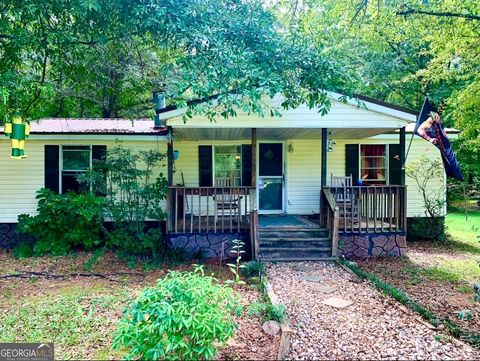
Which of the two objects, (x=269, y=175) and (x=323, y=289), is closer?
(x=323, y=289)

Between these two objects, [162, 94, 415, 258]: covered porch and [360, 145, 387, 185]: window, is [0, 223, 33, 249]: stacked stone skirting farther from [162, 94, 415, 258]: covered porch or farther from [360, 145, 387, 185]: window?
[360, 145, 387, 185]: window

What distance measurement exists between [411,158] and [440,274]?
453 centimetres

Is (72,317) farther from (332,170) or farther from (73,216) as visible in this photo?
(332,170)

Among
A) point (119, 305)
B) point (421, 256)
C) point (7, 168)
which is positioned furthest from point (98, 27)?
point (421, 256)

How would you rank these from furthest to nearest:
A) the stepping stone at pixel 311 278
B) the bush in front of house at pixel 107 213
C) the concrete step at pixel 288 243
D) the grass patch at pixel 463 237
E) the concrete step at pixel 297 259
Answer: the grass patch at pixel 463 237 < the bush in front of house at pixel 107 213 < the concrete step at pixel 288 243 < the concrete step at pixel 297 259 < the stepping stone at pixel 311 278

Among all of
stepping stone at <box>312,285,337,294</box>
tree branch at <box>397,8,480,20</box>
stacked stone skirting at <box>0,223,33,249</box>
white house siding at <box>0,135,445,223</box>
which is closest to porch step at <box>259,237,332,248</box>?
stepping stone at <box>312,285,337,294</box>

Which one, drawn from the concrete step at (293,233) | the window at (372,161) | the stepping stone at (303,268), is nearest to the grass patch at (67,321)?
the stepping stone at (303,268)

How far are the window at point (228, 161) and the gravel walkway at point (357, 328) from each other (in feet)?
15.7

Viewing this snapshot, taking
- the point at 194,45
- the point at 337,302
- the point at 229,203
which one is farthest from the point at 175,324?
the point at 229,203

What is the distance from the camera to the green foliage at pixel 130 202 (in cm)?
784

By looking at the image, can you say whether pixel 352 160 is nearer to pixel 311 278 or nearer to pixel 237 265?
pixel 311 278

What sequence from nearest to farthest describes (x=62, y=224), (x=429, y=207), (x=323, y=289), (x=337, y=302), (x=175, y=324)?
(x=175, y=324) → (x=337, y=302) → (x=323, y=289) → (x=62, y=224) → (x=429, y=207)

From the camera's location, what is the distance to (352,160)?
1031 cm

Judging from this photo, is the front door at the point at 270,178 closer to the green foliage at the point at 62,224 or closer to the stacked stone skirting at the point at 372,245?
the stacked stone skirting at the point at 372,245
